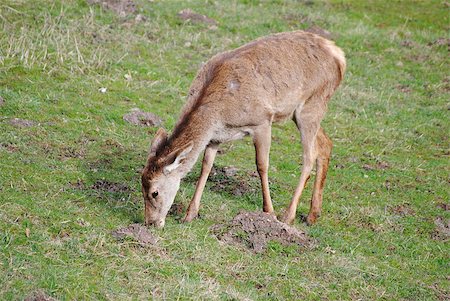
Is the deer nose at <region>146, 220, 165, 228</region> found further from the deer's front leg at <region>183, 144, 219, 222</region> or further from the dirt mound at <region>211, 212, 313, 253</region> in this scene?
the dirt mound at <region>211, 212, 313, 253</region>

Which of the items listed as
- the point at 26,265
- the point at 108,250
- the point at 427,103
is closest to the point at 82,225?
the point at 108,250

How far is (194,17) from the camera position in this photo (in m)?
18.0

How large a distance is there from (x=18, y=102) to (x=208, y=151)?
3.72 meters

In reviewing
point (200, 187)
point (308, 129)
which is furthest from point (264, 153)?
point (200, 187)

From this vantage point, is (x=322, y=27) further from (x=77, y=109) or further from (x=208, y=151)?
(x=208, y=151)

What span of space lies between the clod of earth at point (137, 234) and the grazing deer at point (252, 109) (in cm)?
55

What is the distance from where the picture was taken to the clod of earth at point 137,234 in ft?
26.9

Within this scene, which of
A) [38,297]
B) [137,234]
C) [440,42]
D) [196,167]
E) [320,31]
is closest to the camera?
[38,297]

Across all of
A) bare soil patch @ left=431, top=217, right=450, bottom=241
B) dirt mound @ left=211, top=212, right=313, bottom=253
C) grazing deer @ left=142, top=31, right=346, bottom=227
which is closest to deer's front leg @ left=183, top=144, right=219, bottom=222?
grazing deer @ left=142, top=31, right=346, bottom=227

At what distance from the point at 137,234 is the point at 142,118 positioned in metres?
4.73

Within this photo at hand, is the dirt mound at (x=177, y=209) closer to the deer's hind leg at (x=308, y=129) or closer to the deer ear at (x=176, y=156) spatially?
the deer ear at (x=176, y=156)

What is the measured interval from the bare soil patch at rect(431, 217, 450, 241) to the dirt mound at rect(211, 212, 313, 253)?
82.7 inches

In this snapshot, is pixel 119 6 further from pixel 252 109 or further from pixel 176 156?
pixel 176 156

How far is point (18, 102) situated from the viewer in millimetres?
12086
